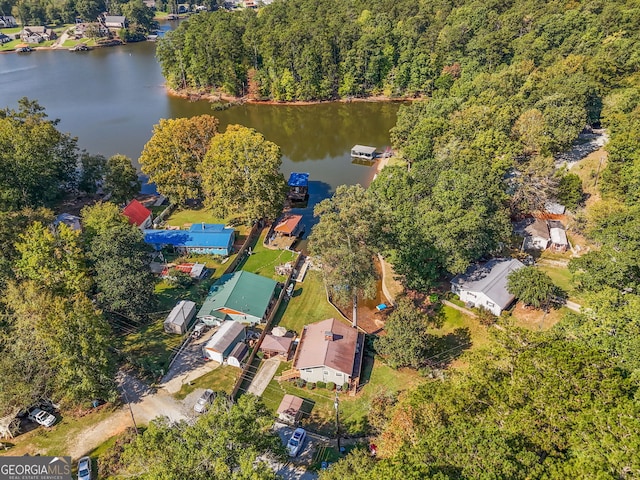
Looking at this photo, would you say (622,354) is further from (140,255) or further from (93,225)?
(93,225)

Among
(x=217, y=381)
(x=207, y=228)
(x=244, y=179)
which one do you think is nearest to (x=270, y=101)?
(x=244, y=179)

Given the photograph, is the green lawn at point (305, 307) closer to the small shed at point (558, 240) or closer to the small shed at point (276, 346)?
the small shed at point (276, 346)

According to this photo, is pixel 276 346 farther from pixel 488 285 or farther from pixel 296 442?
pixel 488 285

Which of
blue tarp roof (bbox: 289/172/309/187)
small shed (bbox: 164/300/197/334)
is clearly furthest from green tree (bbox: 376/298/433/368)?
blue tarp roof (bbox: 289/172/309/187)

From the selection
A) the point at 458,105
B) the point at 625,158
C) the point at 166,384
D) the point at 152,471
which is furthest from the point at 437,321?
the point at 458,105

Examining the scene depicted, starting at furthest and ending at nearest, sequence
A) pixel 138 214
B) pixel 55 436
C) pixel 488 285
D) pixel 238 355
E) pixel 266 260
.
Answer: pixel 138 214 → pixel 266 260 → pixel 488 285 → pixel 238 355 → pixel 55 436

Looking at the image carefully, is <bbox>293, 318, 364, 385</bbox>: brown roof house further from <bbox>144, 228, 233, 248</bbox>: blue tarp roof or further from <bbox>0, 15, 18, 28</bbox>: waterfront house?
<bbox>0, 15, 18, 28</bbox>: waterfront house
